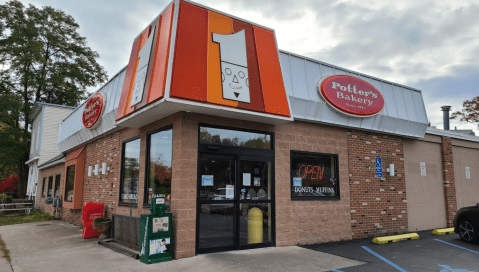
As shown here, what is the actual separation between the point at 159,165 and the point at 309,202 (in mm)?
4065

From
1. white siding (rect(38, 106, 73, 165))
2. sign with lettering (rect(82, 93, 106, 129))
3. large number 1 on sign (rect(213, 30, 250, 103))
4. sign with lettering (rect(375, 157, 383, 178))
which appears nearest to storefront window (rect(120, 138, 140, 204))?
sign with lettering (rect(82, 93, 106, 129))

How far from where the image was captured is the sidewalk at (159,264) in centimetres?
625

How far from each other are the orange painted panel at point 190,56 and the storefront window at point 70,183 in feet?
31.1

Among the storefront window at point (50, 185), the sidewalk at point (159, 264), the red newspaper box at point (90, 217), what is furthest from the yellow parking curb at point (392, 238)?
the storefront window at point (50, 185)

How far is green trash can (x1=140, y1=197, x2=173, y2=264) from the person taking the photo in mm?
6484

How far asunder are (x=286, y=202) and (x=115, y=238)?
15.1ft

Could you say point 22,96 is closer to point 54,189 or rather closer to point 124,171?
point 54,189

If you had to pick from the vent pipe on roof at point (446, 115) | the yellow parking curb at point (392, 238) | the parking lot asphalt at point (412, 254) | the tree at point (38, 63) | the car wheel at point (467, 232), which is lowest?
the parking lot asphalt at point (412, 254)

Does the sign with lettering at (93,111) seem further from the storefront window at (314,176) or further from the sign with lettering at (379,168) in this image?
the sign with lettering at (379,168)

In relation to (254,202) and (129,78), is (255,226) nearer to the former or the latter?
(254,202)

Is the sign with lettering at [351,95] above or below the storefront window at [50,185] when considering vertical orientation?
above

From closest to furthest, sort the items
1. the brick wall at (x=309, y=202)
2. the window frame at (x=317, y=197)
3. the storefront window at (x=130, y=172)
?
the brick wall at (x=309, y=202)
the window frame at (x=317, y=197)
the storefront window at (x=130, y=172)

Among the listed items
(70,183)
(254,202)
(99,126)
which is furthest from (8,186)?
(254,202)

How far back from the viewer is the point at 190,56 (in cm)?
648
